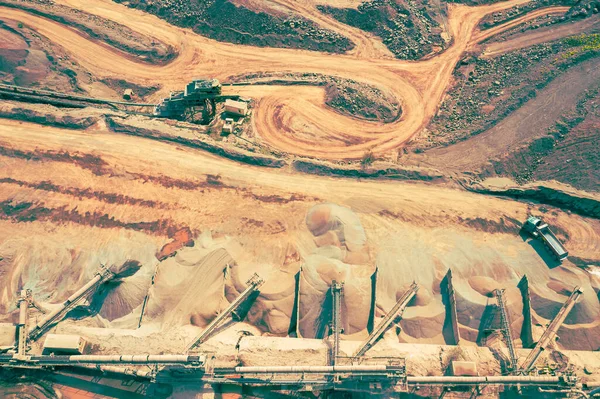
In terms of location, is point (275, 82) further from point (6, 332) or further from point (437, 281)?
point (6, 332)

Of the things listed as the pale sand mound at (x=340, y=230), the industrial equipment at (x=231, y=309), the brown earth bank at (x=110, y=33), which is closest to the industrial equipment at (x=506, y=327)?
the pale sand mound at (x=340, y=230)

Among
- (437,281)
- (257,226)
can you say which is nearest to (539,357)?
(437,281)

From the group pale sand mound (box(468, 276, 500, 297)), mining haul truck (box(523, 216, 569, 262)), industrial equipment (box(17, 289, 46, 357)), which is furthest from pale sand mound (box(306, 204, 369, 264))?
industrial equipment (box(17, 289, 46, 357))

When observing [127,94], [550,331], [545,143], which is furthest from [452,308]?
[127,94]

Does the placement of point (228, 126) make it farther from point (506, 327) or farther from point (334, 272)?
point (506, 327)

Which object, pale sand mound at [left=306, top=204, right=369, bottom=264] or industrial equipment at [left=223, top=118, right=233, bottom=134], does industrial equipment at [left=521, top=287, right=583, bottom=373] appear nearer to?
pale sand mound at [left=306, top=204, right=369, bottom=264]

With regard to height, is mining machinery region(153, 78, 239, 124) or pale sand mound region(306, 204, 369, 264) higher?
mining machinery region(153, 78, 239, 124)
